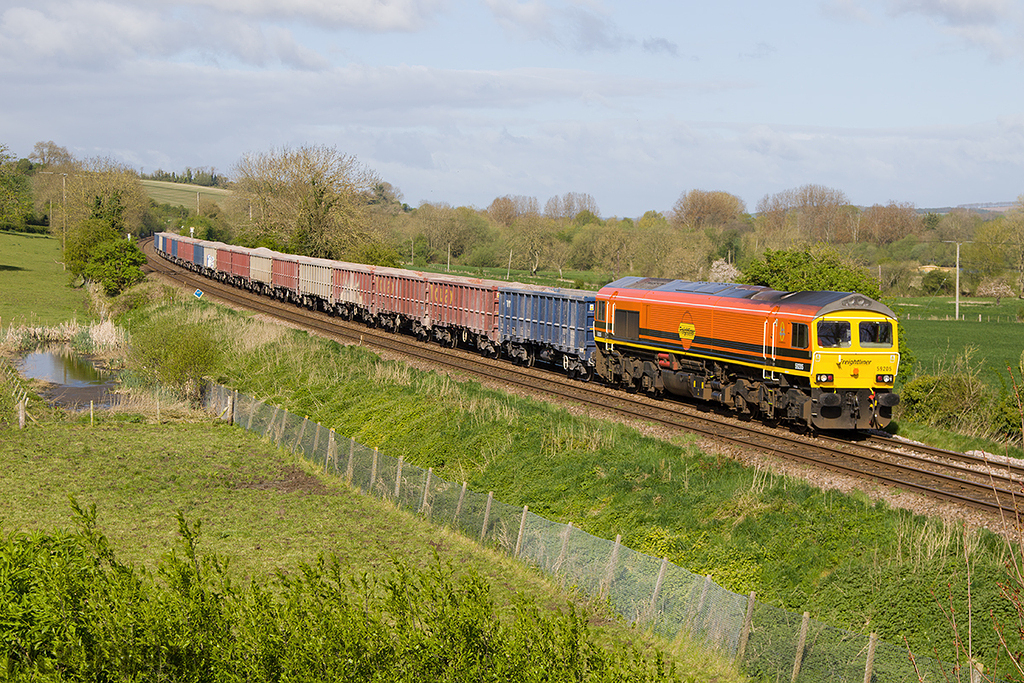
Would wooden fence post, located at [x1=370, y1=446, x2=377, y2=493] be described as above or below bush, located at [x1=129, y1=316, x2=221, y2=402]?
below

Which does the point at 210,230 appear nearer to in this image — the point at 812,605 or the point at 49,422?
the point at 49,422

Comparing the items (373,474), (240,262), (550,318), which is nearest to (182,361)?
(550,318)

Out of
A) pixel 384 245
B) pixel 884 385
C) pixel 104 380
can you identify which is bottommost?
pixel 104 380

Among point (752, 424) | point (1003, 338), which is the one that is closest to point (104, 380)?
point (752, 424)

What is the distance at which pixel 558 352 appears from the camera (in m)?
34.3

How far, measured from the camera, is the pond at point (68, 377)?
3697 centimetres

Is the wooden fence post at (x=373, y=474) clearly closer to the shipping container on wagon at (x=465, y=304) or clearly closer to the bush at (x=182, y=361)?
the bush at (x=182, y=361)

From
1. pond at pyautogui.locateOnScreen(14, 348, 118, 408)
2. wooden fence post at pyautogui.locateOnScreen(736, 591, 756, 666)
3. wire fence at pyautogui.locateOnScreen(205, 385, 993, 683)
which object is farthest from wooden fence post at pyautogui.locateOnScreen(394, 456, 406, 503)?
pond at pyautogui.locateOnScreen(14, 348, 118, 408)

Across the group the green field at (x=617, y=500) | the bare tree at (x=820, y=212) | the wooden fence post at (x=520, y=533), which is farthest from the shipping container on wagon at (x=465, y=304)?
the bare tree at (x=820, y=212)

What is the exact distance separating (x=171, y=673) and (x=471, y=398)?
1895 centimetres

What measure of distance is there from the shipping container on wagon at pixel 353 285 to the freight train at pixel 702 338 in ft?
19.1

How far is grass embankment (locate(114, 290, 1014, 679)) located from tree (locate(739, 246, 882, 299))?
1297cm

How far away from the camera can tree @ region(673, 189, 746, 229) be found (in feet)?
A: 595

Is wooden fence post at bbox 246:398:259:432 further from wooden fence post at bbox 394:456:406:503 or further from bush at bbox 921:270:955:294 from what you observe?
bush at bbox 921:270:955:294
